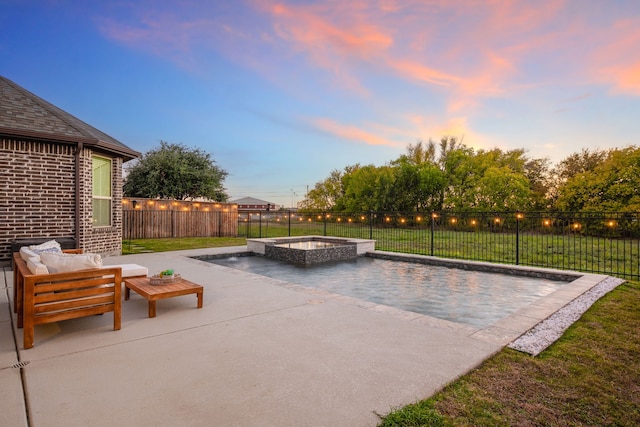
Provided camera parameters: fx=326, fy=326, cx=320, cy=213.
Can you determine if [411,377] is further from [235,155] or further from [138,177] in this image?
[235,155]

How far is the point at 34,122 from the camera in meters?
7.50

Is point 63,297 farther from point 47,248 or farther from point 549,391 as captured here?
point 549,391

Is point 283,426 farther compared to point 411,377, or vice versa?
point 411,377

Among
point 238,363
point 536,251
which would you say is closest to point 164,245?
point 238,363

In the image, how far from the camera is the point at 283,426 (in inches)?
71.5

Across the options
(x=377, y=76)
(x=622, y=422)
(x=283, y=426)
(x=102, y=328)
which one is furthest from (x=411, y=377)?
(x=377, y=76)

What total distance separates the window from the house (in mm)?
21

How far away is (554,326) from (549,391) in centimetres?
168

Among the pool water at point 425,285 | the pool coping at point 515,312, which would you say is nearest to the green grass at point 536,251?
the pool coping at point 515,312

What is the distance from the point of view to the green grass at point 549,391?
6.41ft

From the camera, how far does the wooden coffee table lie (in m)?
3.86

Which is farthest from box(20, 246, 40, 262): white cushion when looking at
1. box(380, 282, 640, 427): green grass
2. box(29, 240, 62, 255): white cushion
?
box(380, 282, 640, 427): green grass

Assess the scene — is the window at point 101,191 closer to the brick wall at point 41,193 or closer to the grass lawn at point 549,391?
the brick wall at point 41,193

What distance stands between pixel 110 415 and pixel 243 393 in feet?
2.51
